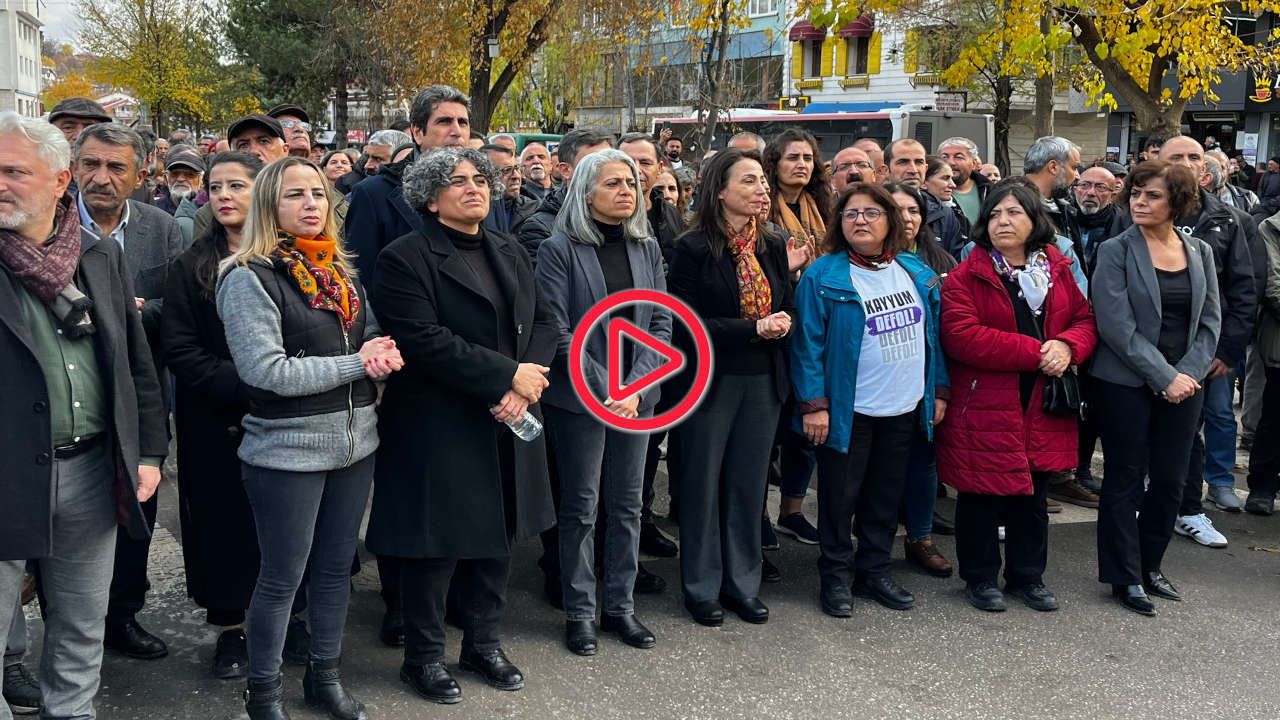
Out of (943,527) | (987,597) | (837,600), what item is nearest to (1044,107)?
(943,527)

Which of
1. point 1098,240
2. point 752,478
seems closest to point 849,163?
point 1098,240

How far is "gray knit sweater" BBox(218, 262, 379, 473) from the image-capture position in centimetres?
370

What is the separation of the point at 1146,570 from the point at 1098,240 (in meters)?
2.61

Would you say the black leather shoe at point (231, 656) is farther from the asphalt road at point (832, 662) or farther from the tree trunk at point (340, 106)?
the tree trunk at point (340, 106)

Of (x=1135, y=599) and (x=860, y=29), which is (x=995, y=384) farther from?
(x=860, y=29)

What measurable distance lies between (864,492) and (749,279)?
1.23 meters

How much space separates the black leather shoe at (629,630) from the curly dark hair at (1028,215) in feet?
8.13

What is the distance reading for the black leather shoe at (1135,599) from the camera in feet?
17.4

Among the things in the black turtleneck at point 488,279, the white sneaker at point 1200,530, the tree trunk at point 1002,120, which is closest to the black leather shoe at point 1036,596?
the white sneaker at point 1200,530

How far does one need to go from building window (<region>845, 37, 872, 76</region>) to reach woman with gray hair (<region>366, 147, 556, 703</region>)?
4283cm

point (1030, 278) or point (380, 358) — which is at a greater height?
point (1030, 278)

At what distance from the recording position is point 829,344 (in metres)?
5.27

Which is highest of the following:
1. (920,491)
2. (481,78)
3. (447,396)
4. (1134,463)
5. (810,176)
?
(481,78)

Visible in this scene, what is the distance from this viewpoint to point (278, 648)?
12.8ft
